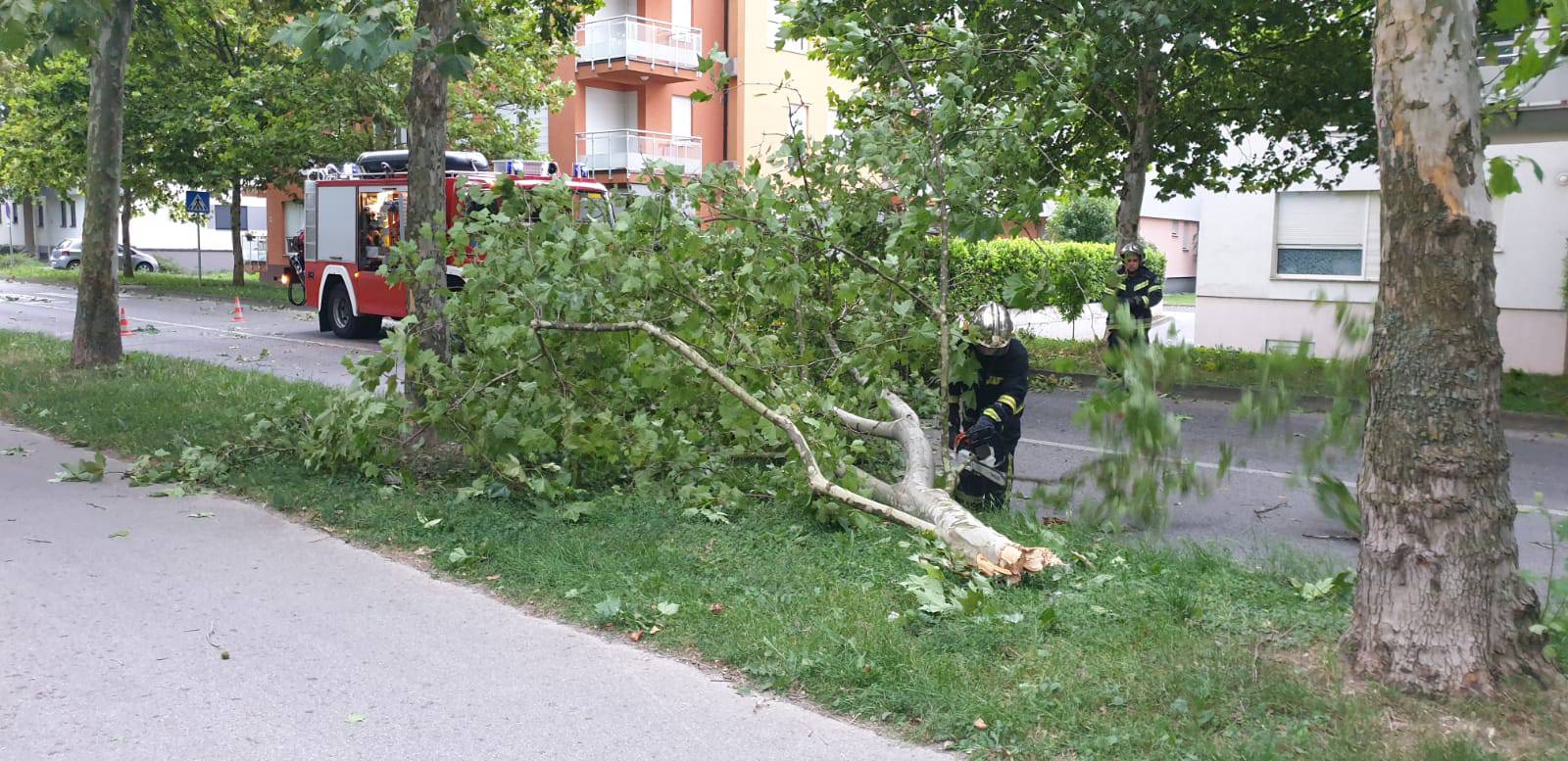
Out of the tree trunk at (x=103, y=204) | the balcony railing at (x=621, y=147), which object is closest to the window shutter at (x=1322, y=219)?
the tree trunk at (x=103, y=204)

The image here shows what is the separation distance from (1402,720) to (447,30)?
7020 mm

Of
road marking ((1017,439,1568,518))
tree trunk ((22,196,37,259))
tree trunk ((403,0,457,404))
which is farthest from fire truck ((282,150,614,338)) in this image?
tree trunk ((22,196,37,259))

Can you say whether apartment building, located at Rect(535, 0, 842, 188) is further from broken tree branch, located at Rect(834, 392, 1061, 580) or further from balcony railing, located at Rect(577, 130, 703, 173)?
broken tree branch, located at Rect(834, 392, 1061, 580)

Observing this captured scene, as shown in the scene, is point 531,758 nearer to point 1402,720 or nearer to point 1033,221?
point 1402,720

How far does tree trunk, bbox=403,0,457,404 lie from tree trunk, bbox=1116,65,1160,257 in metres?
8.99

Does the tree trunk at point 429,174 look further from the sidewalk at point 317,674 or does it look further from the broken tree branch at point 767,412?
Answer: the sidewalk at point 317,674

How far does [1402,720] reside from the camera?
12.7 ft

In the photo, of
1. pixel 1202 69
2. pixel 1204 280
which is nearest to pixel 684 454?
pixel 1202 69

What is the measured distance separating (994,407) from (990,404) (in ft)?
Answer: 0.89

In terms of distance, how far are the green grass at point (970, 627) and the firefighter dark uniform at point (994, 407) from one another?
0.50m

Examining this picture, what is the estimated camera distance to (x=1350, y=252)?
18797mm

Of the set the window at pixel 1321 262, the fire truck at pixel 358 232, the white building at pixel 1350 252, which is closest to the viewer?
the white building at pixel 1350 252

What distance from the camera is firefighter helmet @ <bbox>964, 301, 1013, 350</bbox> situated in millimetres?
7148

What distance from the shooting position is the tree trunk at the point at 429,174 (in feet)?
26.5
